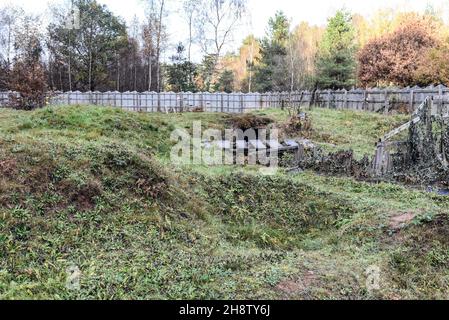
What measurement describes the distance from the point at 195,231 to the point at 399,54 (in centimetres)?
2289

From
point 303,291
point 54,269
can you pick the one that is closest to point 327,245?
point 303,291

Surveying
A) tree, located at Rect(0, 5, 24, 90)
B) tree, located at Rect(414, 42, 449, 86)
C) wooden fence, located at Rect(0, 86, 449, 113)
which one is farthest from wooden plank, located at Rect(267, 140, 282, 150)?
tree, located at Rect(0, 5, 24, 90)

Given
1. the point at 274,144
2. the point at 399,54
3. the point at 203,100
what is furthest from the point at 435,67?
the point at 274,144

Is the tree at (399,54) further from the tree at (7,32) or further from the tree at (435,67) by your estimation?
the tree at (7,32)

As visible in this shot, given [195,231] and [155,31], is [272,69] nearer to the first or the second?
[155,31]

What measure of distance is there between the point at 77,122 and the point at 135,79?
25.9m

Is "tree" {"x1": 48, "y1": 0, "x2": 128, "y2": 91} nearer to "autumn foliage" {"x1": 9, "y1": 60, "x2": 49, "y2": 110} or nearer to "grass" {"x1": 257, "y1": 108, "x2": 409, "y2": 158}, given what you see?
"autumn foliage" {"x1": 9, "y1": 60, "x2": 49, "y2": 110}

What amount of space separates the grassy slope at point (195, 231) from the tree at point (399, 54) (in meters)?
18.5

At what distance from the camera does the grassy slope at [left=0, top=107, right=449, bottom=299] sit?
4.21 metres

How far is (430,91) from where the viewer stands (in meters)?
18.1

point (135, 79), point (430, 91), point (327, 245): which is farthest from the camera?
point (135, 79)

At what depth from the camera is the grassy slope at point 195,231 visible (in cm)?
421

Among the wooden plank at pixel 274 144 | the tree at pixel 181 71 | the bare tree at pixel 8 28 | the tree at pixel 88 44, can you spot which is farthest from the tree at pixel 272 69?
the wooden plank at pixel 274 144
